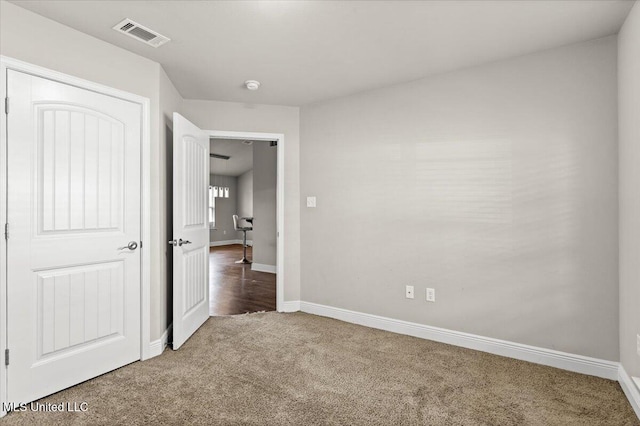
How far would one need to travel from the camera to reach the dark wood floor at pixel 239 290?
4.20 metres

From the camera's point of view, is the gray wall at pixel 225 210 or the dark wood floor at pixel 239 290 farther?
the gray wall at pixel 225 210

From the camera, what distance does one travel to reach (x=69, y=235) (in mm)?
2268

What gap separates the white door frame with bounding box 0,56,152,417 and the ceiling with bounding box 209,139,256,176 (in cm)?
557

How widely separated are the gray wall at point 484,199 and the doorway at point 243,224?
1210 mm

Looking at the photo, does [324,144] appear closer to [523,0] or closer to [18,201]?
[523,0]

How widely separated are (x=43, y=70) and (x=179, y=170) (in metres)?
1.09

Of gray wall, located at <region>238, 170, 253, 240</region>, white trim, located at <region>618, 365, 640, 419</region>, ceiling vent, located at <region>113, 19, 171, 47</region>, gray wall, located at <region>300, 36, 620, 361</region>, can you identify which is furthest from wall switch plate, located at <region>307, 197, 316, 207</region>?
gray wall, located at <region>238, 170, 253, 240</region>

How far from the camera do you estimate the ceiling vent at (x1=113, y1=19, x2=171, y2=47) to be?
223 centimetres

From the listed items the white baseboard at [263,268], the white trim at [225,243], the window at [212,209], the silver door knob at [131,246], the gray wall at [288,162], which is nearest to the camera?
the silver door knob at [131,246]

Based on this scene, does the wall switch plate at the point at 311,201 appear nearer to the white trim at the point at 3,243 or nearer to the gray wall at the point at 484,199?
the gray wall at the point at 484,199

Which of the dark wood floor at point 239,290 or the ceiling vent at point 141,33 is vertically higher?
the ceiling vent at point 141,33

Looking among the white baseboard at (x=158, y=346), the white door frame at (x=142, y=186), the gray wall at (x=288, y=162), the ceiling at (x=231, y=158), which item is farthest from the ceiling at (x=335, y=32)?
the ceiling at (x=231, y=158)

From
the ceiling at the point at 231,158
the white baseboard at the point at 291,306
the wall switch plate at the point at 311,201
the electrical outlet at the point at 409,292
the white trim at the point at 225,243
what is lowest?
the white baseboard at the point at 291,306

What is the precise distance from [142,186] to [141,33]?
3.59ft
